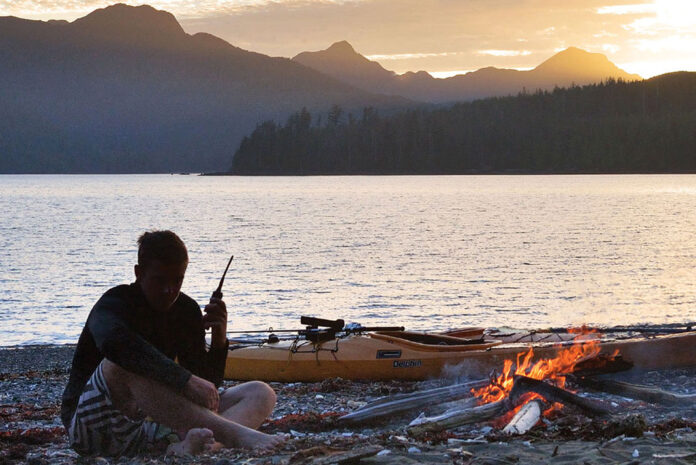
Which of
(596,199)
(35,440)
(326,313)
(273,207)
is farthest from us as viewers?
(596,199)

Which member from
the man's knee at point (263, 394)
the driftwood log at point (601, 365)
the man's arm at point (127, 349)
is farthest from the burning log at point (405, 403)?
the man's arm at point (127, 349)

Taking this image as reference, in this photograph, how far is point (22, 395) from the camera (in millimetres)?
12062

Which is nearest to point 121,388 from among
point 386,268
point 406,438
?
point 406,438

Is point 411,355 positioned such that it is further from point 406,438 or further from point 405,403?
point 406,438

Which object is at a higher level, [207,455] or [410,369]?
[207,455]

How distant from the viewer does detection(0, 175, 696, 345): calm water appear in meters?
24.6

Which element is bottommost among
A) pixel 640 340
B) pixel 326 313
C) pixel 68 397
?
pixel 326 313

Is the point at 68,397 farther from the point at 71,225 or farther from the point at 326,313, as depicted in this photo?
the point at 71,225

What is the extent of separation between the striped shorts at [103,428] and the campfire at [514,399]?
94.0 inches

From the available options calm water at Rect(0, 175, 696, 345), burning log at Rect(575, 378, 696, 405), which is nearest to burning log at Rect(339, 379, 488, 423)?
burning log at Rect(575, 378, 696, 405)

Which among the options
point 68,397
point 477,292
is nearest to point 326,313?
point 477,292

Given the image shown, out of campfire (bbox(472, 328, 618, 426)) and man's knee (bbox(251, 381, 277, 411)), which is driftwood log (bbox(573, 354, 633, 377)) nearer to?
campfire (bbox(472, 328, 618, 426))

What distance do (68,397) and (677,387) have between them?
8.20 metres

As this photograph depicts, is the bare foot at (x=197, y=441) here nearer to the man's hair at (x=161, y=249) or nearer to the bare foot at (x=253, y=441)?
the bare foot at (x=253, y=441)
